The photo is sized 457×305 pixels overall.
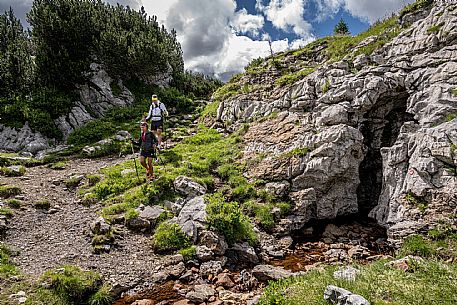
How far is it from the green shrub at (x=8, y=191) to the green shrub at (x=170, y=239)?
8607 millimetres

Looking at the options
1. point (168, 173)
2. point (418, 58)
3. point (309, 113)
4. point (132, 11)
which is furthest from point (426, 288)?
point (132, 11)

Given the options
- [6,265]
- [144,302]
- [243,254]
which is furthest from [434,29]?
[6,265]

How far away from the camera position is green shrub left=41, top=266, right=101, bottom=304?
9875mm

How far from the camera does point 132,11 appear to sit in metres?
45.7

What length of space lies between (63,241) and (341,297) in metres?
11.6

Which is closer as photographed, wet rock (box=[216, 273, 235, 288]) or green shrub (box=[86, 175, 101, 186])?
wet rock (box=[216, 273, 235, 288])

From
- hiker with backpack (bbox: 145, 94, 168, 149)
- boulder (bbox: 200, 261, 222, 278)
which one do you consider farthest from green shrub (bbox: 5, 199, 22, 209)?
boulder (bbox: 200, 261, 222, 278)

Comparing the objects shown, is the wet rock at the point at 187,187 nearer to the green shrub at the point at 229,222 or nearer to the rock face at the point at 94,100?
the green shrub at the point at 229,222

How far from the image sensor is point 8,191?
15875 mm

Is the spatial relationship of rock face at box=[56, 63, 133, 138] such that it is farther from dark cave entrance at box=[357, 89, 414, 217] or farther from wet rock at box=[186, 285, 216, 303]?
dark cave entrance at box=[357, 89, 414, 217]

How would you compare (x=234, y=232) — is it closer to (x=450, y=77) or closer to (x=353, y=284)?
(x=353, y=284)

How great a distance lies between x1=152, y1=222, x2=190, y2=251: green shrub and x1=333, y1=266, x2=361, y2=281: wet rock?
6633 millimetres

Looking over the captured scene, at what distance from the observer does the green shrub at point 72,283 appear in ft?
32.4

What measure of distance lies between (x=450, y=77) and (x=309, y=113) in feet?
27.8
